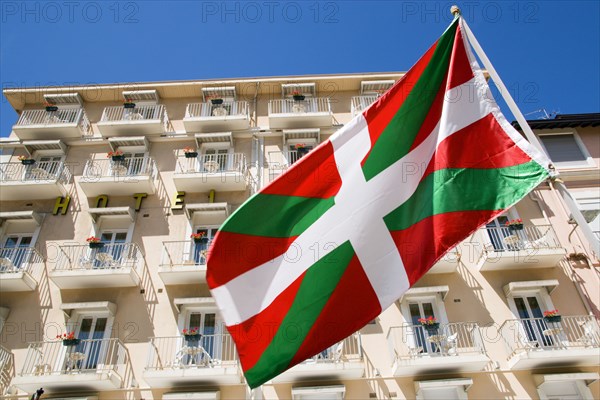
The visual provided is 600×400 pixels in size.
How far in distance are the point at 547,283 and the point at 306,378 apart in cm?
755

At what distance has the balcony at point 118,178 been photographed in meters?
15.8

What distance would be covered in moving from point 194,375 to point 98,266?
5.03 metres

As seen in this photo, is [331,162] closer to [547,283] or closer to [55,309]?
[547,283]

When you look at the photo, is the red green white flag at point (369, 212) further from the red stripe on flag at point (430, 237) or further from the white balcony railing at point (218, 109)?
the white balcony railing at point (218, 109)

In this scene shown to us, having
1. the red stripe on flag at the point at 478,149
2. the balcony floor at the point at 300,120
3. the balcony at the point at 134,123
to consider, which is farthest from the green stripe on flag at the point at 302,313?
the balcony at the point at 134,123

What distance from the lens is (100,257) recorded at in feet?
45.6

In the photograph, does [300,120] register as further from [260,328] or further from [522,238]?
[260,328]

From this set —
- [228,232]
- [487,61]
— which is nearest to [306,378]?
[228,232]

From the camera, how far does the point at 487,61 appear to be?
578 centimetres

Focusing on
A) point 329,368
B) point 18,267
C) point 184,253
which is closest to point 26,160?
point 18,267

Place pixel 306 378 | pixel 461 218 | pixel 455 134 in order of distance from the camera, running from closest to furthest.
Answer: pixel 461 218 < pixel 455 134 < pixel 306 378

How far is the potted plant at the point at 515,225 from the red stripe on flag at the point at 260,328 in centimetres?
1078

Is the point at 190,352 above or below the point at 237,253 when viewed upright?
above

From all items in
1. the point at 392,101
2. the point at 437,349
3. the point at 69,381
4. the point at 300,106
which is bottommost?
the point at 69,381
